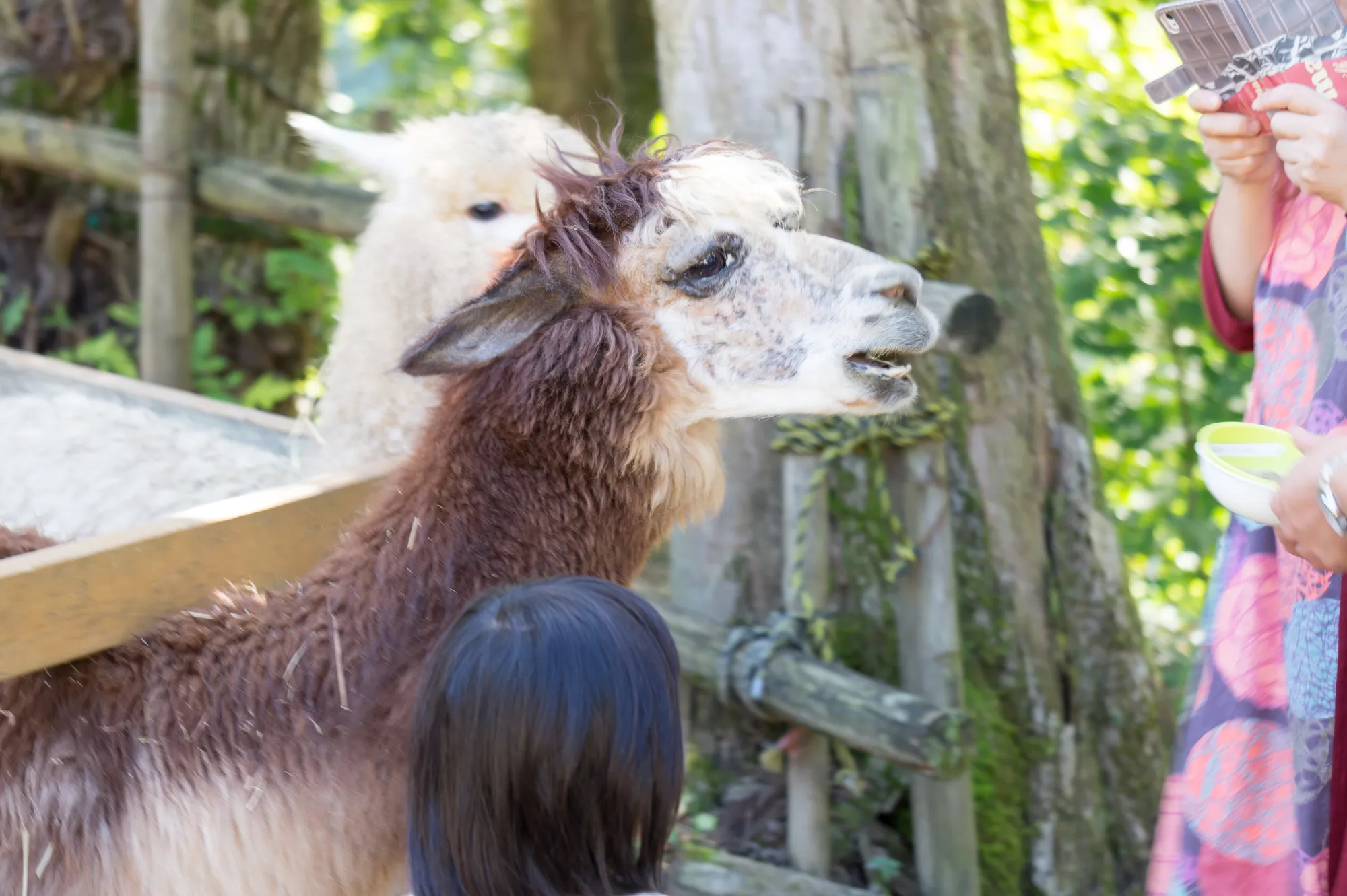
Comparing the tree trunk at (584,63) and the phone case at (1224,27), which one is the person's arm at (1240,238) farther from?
the tree trunk at (584,63)

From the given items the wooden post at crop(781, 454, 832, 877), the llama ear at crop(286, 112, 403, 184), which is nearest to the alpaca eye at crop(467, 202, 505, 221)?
the llama ear at crop(286, 112, 403, 184)

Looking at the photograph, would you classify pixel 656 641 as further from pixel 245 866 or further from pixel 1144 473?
pixel 1144 473

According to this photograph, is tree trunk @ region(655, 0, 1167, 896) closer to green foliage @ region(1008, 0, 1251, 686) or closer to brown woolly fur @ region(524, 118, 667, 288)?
brown woolly fur @ region(524, 118, 667, 288)

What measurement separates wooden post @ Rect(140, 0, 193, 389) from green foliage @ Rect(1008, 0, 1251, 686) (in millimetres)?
2971

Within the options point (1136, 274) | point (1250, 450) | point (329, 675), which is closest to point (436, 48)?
point (1136, 274)

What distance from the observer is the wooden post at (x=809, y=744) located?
2.62 metres

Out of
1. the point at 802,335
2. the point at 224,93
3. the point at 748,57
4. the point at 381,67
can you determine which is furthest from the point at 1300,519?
the point at 381,67

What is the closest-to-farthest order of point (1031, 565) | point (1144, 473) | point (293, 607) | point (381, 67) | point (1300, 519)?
point (1300, 519) → point (293, 607) → point (1031, 565) → point (1144, 473) → point (381, 67)

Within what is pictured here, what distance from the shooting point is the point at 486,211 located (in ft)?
9.81

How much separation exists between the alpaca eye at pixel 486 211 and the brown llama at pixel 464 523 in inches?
39.0

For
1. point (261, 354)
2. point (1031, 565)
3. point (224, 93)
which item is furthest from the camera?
point (261, 354)

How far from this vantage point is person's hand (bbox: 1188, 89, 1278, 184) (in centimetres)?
179

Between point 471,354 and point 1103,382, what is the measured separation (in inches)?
144

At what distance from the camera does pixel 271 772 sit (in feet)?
5.32
